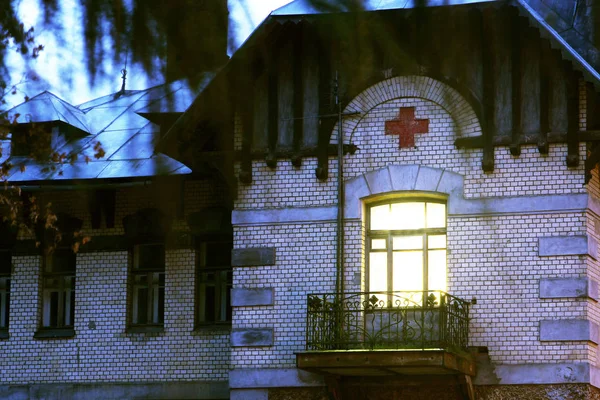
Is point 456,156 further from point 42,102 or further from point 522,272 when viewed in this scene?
point 42,102

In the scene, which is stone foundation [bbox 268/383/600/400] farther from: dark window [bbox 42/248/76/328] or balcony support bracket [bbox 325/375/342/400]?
dark window [bbox 42/248/76/328]

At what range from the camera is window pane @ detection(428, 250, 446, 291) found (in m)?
13.3

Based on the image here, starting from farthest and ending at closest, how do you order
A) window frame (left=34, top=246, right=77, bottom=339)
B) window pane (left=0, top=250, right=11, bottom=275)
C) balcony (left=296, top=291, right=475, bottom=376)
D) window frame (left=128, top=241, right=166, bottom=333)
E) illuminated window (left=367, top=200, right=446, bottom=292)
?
window pane (left=0, top=250, right=11, bottom=275) → window frame (left=34, top=246, right=77, bottom=339) → window frame (left=128, top=241, right=166, bottom=333) → illuminated window (left=367, top=200, right=446, bottom=292) → balcony (left=296, top=291, right=475, bottom=376)

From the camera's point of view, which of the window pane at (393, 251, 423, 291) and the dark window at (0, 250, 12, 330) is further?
the dark window at (0, 250, 12, 330)

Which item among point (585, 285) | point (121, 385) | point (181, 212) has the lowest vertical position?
point (121, 385)

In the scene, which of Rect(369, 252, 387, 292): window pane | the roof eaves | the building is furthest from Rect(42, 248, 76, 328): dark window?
the roof eaves

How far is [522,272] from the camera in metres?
13.0

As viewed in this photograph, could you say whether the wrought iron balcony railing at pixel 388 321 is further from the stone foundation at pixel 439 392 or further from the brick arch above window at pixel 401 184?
the brick arch above window at pixel 401 184

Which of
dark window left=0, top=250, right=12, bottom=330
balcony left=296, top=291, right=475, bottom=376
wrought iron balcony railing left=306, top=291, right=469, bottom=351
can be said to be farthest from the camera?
dark window left=0, top=250, right=12, bottom=330

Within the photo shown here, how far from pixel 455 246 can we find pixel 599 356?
222cm

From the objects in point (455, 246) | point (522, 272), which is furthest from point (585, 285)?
point (455, 246)

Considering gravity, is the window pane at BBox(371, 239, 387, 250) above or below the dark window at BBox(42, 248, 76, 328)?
above

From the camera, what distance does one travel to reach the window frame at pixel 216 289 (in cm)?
1522

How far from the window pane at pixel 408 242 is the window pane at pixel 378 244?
14 centimetres
